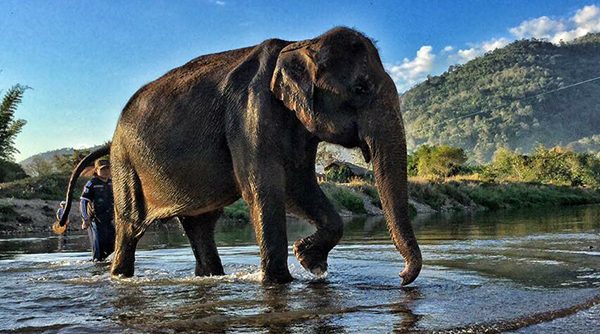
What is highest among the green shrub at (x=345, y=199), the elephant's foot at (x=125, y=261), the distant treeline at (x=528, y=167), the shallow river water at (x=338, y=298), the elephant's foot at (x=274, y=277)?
the distant treeline at (x=528, y=167)

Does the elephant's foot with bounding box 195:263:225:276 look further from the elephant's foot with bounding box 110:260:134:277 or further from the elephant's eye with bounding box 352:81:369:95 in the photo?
the elephant's eye with bounding box 352:81:369:95

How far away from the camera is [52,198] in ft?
90.8

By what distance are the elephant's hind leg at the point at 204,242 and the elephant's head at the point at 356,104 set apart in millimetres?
2268

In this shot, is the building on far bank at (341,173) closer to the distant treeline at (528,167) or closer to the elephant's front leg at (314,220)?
the distant treeline at (528,167)

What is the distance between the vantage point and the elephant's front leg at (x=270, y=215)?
6047mm

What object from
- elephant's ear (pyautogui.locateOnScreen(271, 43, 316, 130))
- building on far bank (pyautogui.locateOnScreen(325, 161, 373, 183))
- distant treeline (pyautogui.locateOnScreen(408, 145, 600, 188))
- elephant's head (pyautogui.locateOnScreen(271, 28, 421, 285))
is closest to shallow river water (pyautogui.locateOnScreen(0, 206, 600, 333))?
elephant's head (pyautogui.locateOnScreen(271, 28, 421, 285))

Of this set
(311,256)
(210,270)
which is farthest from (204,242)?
(311,256)

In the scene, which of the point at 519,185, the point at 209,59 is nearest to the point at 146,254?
the point at 209,59

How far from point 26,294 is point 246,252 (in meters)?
5.16

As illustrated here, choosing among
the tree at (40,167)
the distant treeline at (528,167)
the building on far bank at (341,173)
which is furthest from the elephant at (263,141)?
the distant treeline at (528,167)

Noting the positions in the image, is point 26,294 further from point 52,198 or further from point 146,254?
point 52,198

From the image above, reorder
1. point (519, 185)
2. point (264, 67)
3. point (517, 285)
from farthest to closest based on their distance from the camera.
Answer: point (519, 185) < point (264, 67) < point (517, 285)

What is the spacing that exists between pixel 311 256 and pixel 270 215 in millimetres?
978

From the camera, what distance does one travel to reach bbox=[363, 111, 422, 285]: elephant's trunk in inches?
213
